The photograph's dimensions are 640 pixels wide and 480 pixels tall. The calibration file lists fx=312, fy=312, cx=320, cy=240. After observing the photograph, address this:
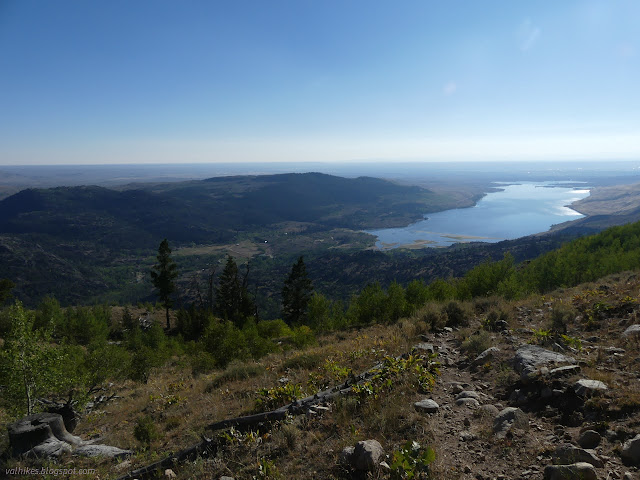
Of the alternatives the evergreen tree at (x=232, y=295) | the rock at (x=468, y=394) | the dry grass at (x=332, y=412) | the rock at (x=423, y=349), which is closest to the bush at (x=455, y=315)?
the dry grass at (x=332, y=412)

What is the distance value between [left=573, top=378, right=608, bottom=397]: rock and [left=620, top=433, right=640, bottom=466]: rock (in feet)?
4.54

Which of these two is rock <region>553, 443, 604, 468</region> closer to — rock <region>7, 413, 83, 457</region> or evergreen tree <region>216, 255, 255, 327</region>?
rock <region>7, 413, 83, 457</region>

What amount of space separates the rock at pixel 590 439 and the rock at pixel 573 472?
2.63 ft

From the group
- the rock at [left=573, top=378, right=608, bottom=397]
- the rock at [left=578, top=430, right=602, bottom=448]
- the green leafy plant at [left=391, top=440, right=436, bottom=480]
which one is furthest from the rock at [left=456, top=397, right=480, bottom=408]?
the green leafy plant at [left=391, top=440, right=436, bottom=480]

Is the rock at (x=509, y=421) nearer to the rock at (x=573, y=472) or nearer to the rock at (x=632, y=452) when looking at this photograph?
the rock at (x=573, y=472)

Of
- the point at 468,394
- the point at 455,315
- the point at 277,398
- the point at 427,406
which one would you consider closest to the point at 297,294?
the point at 455,315

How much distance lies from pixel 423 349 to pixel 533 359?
3096mm

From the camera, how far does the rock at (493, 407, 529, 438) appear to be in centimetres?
524

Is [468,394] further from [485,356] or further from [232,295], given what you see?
[232,295]

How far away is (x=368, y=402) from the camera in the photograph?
6684mm

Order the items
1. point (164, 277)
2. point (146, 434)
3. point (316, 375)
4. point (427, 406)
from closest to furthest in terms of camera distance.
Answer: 1. point (427, 406)
2. point (146, 434)
3. point (316, 375)
4. point (164, 277)

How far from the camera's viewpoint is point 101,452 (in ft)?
26.0

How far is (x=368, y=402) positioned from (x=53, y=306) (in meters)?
48.5

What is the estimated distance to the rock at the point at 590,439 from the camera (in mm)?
4485
